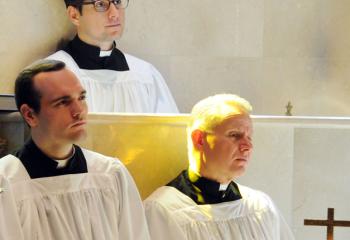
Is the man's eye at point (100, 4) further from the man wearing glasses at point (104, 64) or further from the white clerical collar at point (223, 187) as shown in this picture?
the white clerical collar at point (223, 187)

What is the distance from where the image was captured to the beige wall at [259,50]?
6.21 metres

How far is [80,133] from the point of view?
353cm

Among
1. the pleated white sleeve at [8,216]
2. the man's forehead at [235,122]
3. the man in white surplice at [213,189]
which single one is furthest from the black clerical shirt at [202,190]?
the pleated white sleeve at [8,216]

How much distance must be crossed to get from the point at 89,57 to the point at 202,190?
5.73ft

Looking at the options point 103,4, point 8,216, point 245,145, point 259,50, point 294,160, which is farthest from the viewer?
point 259,50

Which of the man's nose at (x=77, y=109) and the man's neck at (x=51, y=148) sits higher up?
the man's nose at (x=77, y=109)

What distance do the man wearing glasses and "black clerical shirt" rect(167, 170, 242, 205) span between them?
1389 millimetres

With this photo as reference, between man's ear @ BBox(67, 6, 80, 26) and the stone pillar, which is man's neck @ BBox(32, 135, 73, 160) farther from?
man's ear @ BBox(67, 6, 80, 26)

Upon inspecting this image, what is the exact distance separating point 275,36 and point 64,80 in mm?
3040

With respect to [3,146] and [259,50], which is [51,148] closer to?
[3,146]

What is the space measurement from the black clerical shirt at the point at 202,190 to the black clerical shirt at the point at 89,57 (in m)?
1.60

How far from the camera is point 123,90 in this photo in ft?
17.8

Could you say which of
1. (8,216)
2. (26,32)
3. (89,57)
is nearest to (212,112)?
(8,216)

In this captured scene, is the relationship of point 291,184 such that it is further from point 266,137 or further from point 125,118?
point 125,118
